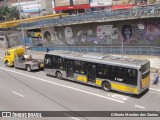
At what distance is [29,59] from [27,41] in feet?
55.4

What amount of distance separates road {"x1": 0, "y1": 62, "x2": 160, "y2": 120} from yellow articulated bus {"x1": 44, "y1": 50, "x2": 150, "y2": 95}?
68 centimetres

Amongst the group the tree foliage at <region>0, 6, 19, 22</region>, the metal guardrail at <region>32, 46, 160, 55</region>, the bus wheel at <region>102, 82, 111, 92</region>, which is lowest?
the bus wheel at <region>102, 82, 111, 92</region>

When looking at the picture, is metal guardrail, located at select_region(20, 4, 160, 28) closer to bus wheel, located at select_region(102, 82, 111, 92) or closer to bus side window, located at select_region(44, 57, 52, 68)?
bus side window, located at select_region(44, 57, 52, 68)

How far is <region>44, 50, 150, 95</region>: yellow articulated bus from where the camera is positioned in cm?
1861

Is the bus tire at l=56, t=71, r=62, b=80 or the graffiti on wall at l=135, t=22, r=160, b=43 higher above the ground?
the graffiti on wall at l=135, t=22, r=160, b=43

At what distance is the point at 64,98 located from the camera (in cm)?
A: 1978

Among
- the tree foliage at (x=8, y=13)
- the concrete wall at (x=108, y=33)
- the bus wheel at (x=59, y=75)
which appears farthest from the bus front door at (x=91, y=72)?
the tree foliage at (x=8, y=13)

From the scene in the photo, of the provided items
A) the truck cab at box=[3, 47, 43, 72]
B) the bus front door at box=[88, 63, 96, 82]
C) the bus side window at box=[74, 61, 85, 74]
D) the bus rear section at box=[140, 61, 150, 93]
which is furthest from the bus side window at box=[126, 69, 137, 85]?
the truck cab at box=[3, 47, 43, 72]

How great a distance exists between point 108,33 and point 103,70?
15194 mm

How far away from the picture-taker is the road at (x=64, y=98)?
1777cm

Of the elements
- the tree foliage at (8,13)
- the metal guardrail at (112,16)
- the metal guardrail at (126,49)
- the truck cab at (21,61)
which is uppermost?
the tree foliage at (8,13)

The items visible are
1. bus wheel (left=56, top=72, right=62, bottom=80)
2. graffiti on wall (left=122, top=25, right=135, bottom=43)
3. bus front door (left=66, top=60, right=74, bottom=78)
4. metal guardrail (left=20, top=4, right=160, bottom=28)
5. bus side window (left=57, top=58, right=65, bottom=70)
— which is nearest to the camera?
bus front door (left=66, top=60, right=74, bottom=78)

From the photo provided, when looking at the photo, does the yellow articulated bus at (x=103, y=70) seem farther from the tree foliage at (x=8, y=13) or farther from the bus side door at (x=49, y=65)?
the tree foliage at (x=8, y=13)

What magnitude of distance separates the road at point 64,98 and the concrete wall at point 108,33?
12.8 meters
